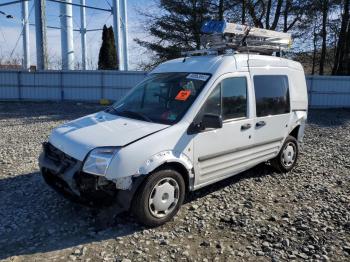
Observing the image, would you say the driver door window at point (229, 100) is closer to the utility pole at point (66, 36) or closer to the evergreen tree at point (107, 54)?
the utility pole at point (66, 36)

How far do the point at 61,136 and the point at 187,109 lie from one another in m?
1.63

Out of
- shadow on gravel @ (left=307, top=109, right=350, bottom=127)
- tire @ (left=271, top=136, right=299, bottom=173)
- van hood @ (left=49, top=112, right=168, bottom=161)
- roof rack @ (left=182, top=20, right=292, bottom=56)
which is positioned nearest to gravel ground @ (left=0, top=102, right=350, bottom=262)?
tire @ (left=271, top=136, right=299, bottom=173)

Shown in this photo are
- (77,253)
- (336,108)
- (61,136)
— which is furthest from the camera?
(336,108)

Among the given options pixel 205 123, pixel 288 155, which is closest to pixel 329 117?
pixel 288 155

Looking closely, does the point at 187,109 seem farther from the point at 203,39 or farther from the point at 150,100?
the point at 203,39

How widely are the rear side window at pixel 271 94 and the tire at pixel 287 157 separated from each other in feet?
2.12

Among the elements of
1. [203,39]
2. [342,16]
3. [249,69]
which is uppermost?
[342,16]

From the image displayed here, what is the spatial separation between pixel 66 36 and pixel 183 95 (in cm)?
2323

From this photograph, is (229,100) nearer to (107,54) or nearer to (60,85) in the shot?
(60,85)

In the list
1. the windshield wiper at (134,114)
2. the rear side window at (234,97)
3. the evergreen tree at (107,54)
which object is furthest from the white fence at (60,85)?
the rear side window at (234,97)

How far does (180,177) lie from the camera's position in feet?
14.7

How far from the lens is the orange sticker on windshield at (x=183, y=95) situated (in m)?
4.80

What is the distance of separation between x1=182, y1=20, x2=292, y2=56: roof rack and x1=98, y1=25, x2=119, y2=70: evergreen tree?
26.2 m

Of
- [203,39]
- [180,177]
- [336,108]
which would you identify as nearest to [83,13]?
[336,108]
